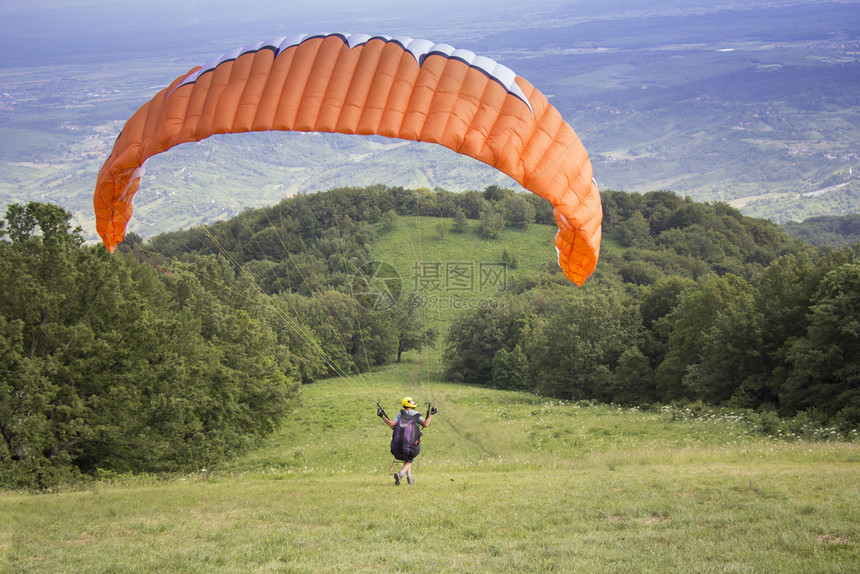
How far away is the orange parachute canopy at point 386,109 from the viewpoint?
9398 millimetres

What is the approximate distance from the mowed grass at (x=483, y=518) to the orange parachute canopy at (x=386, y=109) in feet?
12.5

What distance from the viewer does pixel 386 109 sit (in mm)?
9695

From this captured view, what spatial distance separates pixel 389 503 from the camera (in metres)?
A: 8.57

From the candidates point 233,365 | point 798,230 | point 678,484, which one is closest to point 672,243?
point 233,365

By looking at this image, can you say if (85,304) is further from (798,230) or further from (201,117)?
(798,230)

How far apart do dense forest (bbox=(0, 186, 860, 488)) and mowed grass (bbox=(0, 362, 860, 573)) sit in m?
2.24

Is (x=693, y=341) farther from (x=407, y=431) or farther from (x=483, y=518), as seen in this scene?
(x=483, y=518)

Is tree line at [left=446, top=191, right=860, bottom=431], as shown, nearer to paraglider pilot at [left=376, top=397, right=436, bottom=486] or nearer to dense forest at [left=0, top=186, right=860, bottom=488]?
dense forest at [left=0, top=186, right=860, bottom=488]

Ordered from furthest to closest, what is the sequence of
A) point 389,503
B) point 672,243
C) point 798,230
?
point 798,230 < point 672,243 < point 389,503

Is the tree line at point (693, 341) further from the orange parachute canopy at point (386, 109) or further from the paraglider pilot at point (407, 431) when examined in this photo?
the orange parachute canopy at point (386, 109)

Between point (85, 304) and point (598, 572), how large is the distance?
43.4 ft

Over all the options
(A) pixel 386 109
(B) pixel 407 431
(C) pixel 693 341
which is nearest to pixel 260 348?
(B) pixel 407 431

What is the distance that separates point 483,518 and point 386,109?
6163 mm

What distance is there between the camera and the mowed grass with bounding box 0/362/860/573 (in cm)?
624
